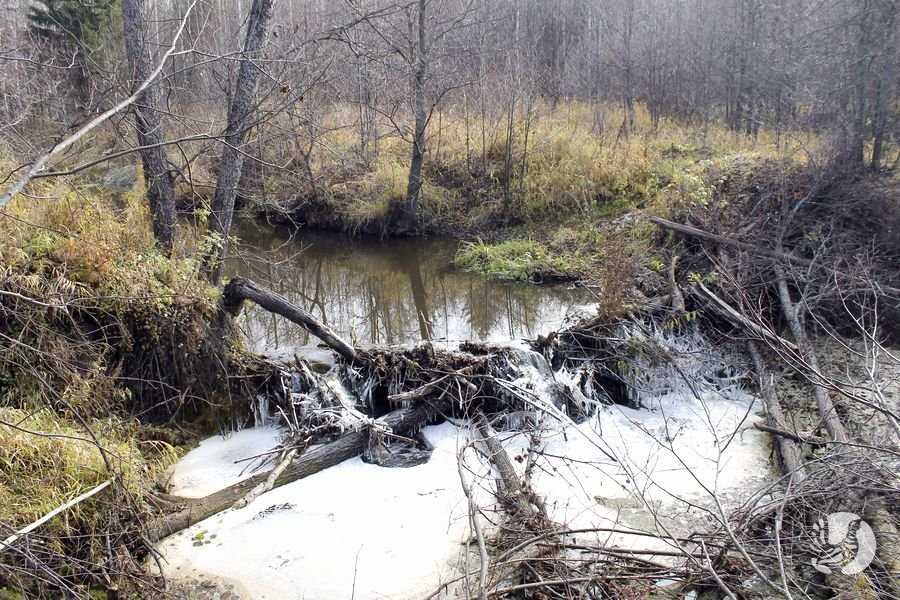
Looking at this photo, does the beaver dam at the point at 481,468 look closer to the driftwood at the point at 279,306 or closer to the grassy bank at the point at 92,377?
the driftwood at the point at 279,306

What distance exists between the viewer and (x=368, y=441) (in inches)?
218

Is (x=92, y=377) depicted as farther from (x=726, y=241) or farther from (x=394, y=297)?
(x=726, y=241)

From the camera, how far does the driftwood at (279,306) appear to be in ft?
19.8

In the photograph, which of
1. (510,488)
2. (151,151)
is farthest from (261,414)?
(151,151)

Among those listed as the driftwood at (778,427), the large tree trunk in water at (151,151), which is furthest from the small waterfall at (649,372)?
the large tree trunk in water at (151,151)

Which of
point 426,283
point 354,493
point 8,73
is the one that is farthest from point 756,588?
point 8,73

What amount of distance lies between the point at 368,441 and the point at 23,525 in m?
2.63

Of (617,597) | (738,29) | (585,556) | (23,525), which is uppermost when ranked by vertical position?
(738,29)

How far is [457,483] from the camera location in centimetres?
510

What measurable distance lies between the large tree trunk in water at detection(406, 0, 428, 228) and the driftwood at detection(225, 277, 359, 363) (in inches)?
257

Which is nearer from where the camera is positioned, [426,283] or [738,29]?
[426,283]

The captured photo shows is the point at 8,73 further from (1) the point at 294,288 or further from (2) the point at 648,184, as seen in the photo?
(2) the point at 648,184

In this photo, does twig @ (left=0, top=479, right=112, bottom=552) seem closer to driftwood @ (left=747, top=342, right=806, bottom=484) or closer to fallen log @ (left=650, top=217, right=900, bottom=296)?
driftwood @ (left=747, top=342, right=806, bottom=484)

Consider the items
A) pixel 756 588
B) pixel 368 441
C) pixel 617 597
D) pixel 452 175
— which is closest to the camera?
pixel 617 597
